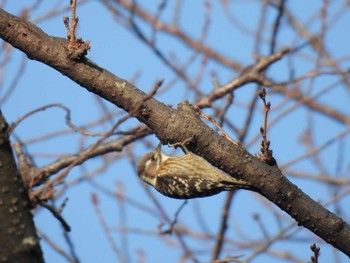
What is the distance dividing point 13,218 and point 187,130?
1.09 metres

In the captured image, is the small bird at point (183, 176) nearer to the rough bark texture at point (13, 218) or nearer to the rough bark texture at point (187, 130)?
the rough bark texture at point (187, 130)

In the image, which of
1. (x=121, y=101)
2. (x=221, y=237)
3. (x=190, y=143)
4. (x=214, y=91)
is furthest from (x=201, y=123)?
(x=221, y=237)

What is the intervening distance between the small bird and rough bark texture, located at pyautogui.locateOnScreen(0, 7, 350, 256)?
0.63 metres

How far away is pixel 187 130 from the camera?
10.8 feet

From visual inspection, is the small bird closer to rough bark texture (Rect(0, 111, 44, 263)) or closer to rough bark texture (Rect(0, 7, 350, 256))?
rough bark texture (Rect(0, 7, 350, 256))

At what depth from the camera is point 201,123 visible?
132 inches

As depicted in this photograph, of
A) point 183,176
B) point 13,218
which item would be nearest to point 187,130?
point 13,218

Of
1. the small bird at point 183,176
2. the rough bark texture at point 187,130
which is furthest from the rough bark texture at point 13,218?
the small bird at point 183,176

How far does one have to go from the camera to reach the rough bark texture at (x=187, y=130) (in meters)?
3.18

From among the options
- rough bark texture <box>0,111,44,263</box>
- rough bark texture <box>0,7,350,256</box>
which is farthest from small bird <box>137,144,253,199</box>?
rough bark texture <box>0,111,44,263</box>

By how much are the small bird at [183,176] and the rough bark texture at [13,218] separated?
45.7 inches

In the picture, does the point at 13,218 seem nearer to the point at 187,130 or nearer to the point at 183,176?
the point at 187,130

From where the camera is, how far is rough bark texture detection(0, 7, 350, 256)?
3182 mm

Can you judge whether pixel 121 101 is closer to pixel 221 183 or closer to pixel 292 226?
pixel 221 183
